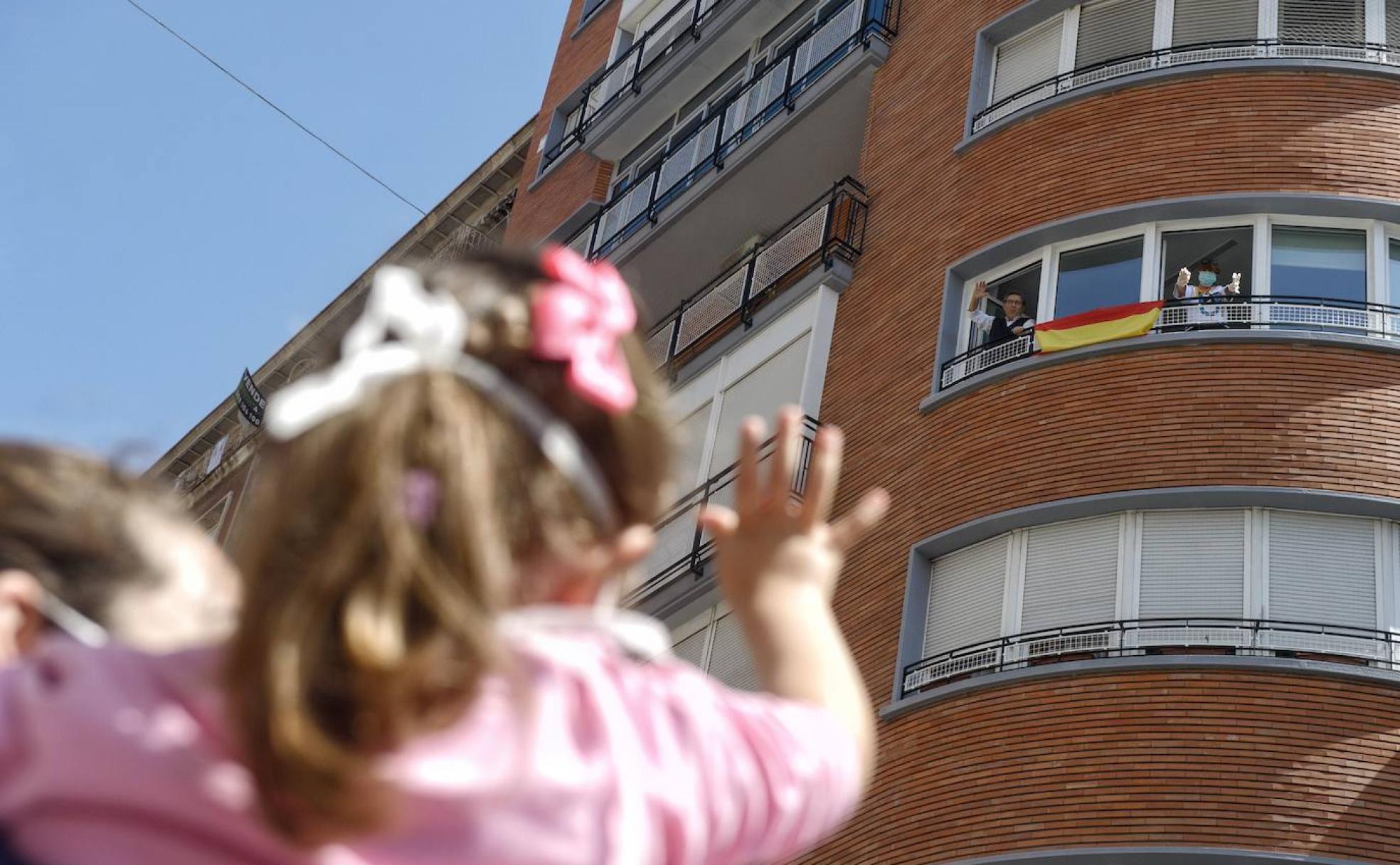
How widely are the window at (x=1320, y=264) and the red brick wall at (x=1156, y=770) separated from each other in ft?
12.9

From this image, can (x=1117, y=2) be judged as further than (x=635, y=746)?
Yes

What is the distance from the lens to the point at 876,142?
20875mm

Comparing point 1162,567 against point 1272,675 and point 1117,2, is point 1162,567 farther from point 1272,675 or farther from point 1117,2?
point 1117,2

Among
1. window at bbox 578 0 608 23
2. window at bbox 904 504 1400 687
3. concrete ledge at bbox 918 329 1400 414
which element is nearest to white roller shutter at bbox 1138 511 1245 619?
window at bbox 904 504 1400 687

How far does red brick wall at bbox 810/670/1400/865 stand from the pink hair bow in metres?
12.2

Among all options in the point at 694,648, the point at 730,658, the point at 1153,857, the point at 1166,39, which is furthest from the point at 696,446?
the point at 1153,857

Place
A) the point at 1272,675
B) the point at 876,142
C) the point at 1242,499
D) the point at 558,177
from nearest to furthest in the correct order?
1. the point at 1272,675
2. the point at 1242,499
3. the point at 876,142
4. the point at 558,177

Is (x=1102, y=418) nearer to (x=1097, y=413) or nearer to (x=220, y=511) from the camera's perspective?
(x=1097, y=413)

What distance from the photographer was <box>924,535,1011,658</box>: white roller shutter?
15.8 m

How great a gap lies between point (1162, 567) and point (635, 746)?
542 inches

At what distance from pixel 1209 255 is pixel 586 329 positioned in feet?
51.2

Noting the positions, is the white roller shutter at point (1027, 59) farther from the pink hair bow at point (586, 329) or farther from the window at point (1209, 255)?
the pink hair bow at point (586, 329)

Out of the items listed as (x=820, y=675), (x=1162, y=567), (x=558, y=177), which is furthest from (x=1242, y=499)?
(x=558, y=177)

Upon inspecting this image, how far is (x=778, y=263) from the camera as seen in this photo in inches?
818
